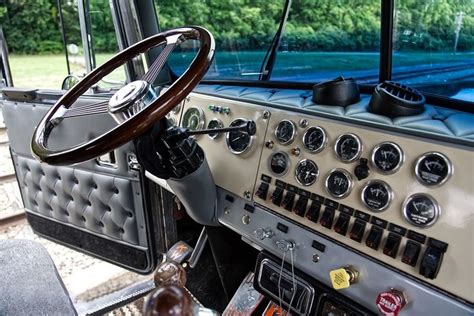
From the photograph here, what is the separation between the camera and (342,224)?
3.21ft

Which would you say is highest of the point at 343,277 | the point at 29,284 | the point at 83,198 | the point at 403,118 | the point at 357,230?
the point at 403,118

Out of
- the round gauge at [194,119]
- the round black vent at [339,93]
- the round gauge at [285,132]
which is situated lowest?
the round gauge at [194,119]

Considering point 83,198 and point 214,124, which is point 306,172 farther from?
point 83,198

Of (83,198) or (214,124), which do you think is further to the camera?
(83,198)

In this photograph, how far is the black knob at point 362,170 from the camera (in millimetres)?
958

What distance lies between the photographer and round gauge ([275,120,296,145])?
117 centimetres

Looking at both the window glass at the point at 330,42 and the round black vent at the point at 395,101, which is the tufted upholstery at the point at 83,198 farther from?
the round black vent at the point at 395,101

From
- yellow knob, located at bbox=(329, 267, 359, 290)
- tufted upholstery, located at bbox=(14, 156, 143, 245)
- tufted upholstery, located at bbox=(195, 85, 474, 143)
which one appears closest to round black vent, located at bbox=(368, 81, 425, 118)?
tufted upholstery, located at bbox=(195, 85, 474, 143)

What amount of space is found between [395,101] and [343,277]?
465 mm

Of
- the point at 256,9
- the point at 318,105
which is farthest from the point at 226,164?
the point at 256,9

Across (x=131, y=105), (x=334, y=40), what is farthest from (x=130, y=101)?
(x=334, y=40)

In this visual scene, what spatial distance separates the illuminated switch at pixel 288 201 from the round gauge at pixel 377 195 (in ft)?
0.75

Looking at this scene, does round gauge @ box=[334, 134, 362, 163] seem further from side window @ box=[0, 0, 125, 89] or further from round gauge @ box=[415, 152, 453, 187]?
side window @ box=[0, 0, 125, 89]

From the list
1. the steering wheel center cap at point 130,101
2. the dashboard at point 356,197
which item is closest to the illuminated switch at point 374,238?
the dashboard at point 356,197
